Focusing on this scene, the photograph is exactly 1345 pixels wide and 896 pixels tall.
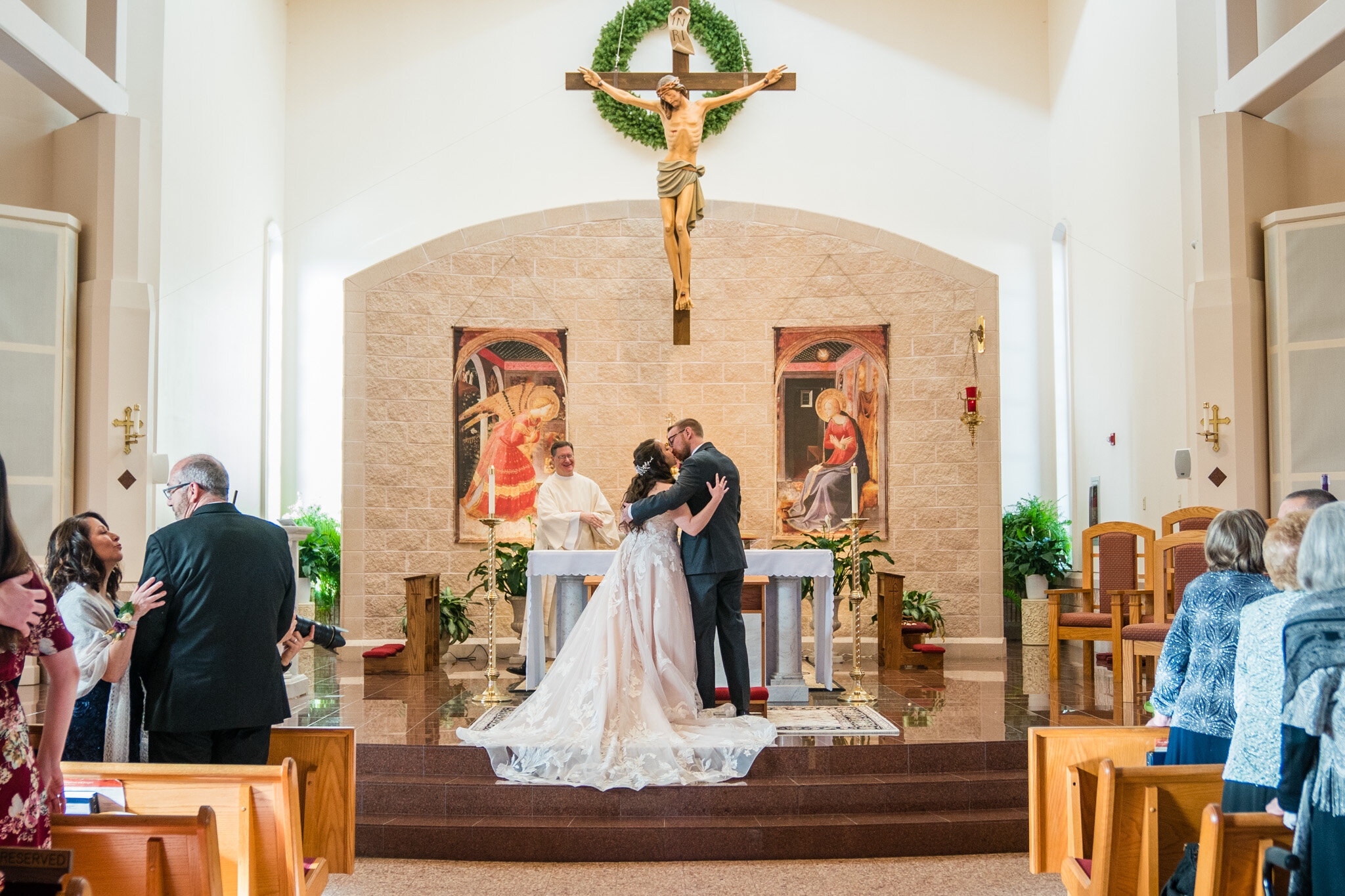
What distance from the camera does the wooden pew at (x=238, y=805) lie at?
9.09 ft

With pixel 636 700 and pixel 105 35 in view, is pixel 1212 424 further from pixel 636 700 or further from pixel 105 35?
pixel 105 35

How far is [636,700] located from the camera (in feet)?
16.9

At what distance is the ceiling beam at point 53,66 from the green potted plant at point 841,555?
5869mm

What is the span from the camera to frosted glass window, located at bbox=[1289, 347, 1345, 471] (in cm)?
723

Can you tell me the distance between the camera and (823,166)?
11.1 meters

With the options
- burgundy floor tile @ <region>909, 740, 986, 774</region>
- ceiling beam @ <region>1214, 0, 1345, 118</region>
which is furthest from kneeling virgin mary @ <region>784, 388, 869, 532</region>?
burgundy floor tile @ <region>909, 740, 986, 774</region>

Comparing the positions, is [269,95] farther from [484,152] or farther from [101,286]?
[101,286]

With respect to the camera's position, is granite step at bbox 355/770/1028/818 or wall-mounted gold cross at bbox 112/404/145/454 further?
wall-mounted gold cross at bbox 112/404/145/454

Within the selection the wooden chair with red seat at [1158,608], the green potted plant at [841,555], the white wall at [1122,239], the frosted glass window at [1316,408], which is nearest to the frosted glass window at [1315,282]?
the frosted glass window at [1316,408]

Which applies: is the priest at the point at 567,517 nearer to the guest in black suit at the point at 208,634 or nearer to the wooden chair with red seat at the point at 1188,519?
the wooden chair with red seat at the point at 1188,519

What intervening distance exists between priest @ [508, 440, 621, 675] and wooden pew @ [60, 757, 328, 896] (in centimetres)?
480


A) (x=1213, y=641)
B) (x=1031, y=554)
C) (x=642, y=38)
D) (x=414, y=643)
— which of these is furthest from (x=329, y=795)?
(x=642, y=38)

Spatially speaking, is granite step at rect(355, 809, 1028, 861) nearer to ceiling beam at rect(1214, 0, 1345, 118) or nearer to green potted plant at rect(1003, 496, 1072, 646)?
ceiling beam at rect(1214, 0, 1345, 118)

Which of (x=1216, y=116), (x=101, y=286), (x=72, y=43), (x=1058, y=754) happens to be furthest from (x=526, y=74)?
(x=1058, y=754)
